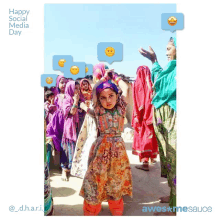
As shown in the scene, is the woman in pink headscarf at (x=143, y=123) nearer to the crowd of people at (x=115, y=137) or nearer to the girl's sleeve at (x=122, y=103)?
the crowd of people at (x=115, y=137)

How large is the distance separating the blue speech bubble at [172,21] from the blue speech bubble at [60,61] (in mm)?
887

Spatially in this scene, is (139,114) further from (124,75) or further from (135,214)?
(135,214)

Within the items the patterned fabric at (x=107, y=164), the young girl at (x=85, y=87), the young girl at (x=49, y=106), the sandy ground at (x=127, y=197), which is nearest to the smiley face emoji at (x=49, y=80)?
the patterned fabric at (x=107, y=164)

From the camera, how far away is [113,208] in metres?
2.34

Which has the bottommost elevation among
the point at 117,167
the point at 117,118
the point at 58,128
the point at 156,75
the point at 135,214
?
the point at 135,214

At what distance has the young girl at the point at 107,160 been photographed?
2.28m

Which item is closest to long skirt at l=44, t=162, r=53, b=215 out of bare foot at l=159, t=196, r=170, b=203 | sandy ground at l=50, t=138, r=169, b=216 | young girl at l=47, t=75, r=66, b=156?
sandy ground at l=50, t=138, r=169, b=216

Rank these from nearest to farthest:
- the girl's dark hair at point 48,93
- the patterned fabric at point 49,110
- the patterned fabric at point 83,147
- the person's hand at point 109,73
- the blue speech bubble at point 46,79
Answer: the blue speech bubble at point 46,79 < the person's hand at point 109,73 < the patterned fabric at point 83,147 < the patterned fabric at point 49,110 < the girl's dark hair at point 48,93

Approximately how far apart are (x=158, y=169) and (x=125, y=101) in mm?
1759

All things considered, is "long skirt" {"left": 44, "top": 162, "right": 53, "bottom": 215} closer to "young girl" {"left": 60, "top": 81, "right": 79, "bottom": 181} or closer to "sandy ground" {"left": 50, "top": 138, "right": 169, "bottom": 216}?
"sandy ground" {"left": 50, "top": 138, "right": 169, "bottom": 216}

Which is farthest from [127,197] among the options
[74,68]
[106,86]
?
[74,68]

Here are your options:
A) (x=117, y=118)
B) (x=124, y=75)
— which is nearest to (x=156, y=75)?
(x=124, y=75)

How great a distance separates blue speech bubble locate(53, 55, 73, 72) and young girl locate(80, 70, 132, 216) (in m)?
0.35
